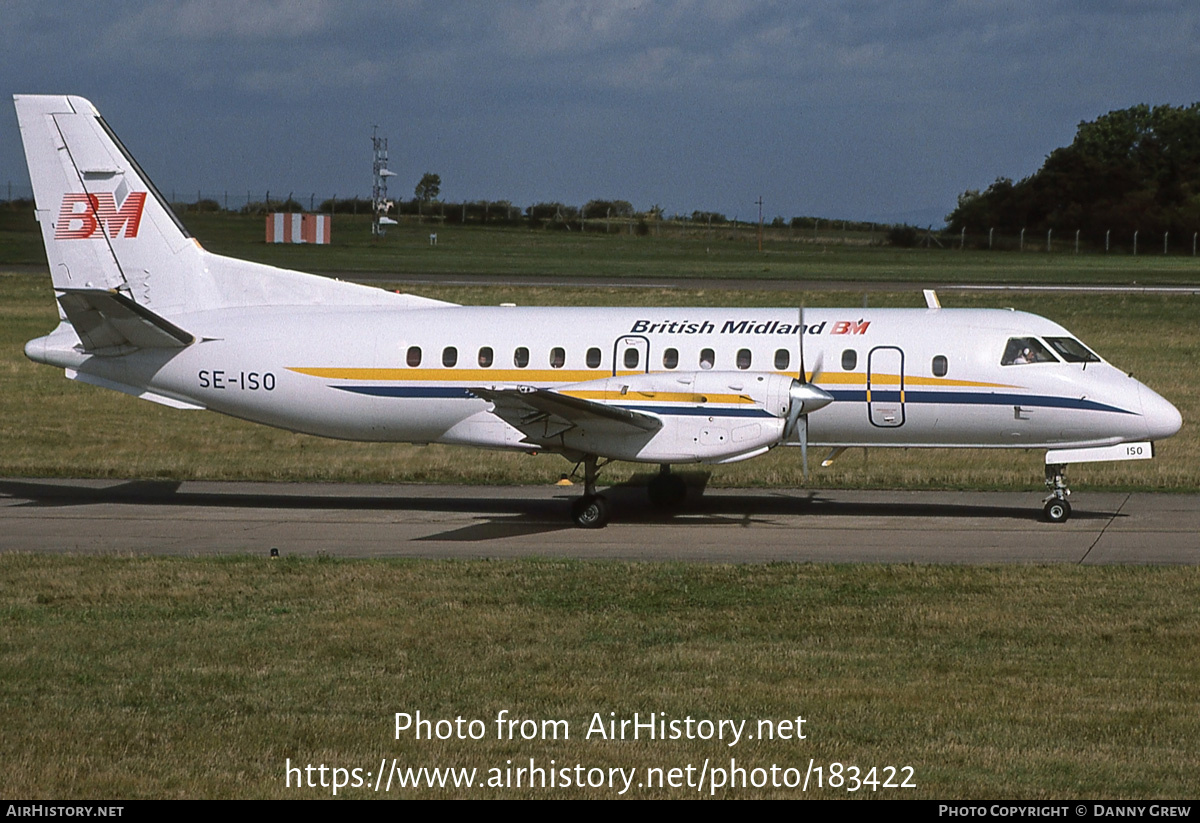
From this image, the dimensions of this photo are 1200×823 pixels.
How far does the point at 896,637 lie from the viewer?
44.9 feet

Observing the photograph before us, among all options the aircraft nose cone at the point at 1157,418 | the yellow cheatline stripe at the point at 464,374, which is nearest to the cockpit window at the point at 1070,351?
the aircraft nose cone at the point at 1157,418

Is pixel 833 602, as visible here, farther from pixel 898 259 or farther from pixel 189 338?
pixel 898 259

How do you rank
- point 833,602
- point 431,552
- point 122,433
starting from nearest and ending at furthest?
point 833,602 → point 431,552 → point 122,433

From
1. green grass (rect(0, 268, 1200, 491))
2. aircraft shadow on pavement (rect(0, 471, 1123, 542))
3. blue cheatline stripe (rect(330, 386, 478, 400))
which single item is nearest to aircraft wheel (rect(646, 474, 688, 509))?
aircraft shadow on pavement (rect(0, 471, 1123, 542))

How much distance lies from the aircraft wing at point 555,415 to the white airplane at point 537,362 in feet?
0.14

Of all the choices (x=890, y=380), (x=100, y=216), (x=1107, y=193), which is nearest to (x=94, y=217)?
(x=100, y=216)

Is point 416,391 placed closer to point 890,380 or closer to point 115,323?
point 115,323

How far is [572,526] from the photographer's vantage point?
812 inches

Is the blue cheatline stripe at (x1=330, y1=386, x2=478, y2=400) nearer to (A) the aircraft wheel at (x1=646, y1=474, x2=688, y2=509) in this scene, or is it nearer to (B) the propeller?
(A) the aircraft wheel at (x1=646, y1=474, x2=688, y2=509)

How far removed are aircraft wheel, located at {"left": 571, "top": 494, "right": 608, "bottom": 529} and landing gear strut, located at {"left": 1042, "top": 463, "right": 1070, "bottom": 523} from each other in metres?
6.66

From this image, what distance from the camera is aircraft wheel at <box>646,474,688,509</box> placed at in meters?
22.4

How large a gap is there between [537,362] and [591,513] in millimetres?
2560

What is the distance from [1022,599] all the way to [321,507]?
11.6 metres
